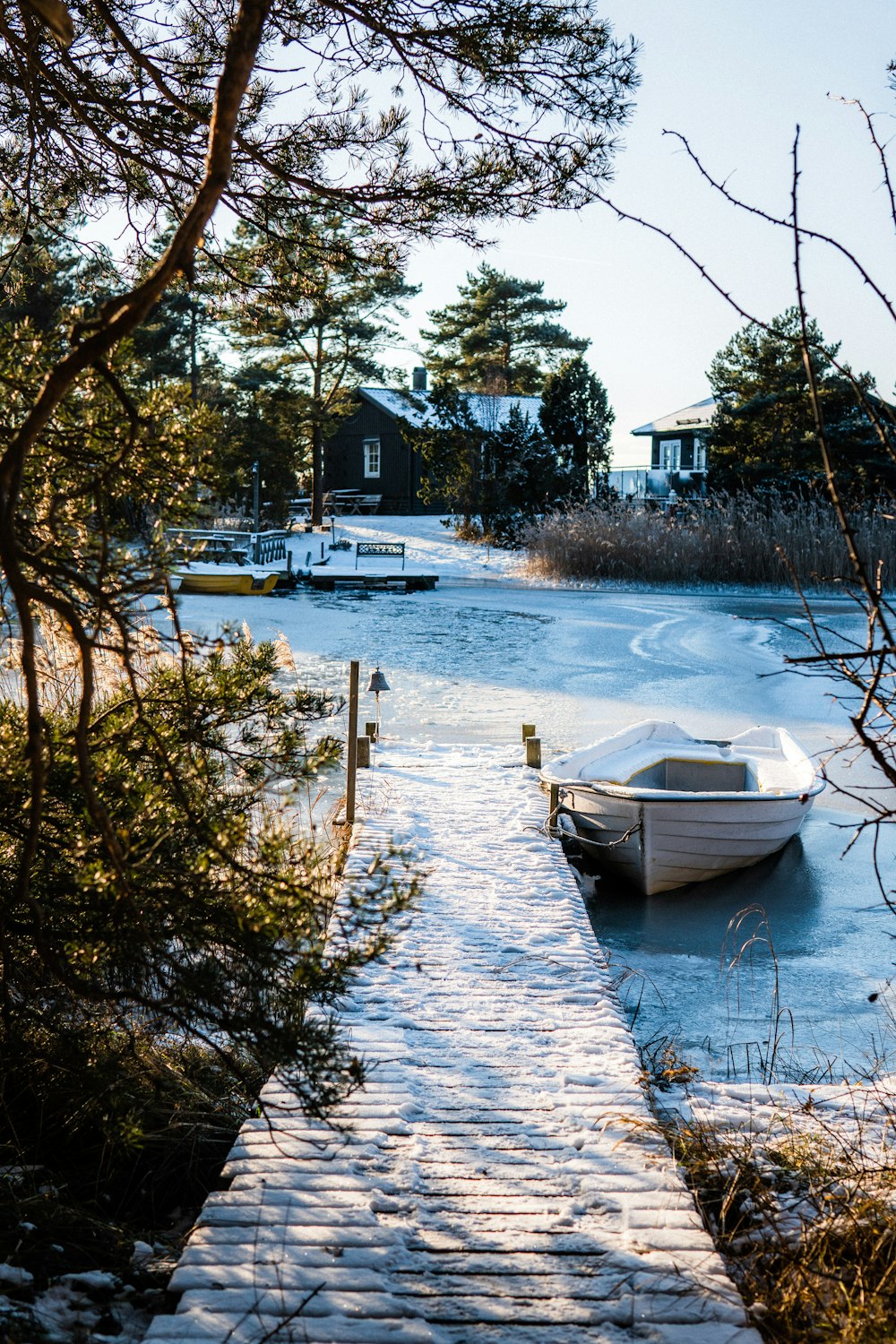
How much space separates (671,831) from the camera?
8414mm

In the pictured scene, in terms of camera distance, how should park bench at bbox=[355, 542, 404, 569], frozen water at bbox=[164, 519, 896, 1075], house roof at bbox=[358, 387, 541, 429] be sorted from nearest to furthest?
frozen water at bbox=[164, 519, 896, 1075]
park bench at bbox=[355, 542, 404, 569]
house roof at bbox=[358, 387, 541, 429]

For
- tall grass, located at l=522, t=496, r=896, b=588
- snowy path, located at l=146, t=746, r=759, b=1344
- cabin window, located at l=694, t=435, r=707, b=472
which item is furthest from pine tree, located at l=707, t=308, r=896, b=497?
snowy path, located at l=146, t=746, r=759, b=1344

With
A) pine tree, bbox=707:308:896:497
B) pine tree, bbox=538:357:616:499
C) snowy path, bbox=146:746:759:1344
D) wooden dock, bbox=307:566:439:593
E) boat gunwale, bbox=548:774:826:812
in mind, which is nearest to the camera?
snowy path, bbox=146:746:759:1344

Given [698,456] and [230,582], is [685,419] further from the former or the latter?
[230,582]

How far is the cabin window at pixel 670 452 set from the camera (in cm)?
4462

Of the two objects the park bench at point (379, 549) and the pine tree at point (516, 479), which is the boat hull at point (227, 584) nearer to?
the park bench at point (379, 549)

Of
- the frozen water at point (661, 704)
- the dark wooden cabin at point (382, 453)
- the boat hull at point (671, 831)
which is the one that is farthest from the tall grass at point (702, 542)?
the boat hull at point (671, 831)

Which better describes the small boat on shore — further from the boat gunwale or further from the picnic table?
the picnic table

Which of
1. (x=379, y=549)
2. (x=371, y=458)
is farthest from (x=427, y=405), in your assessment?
(x=379, y=549)

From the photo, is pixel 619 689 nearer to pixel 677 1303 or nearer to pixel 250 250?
pixel 250 250

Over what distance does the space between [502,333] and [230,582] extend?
26351 mm

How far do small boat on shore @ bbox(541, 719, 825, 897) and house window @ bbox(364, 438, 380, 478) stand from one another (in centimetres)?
3608

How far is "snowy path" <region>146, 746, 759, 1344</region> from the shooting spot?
102 inches

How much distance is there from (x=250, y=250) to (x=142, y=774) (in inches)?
105
